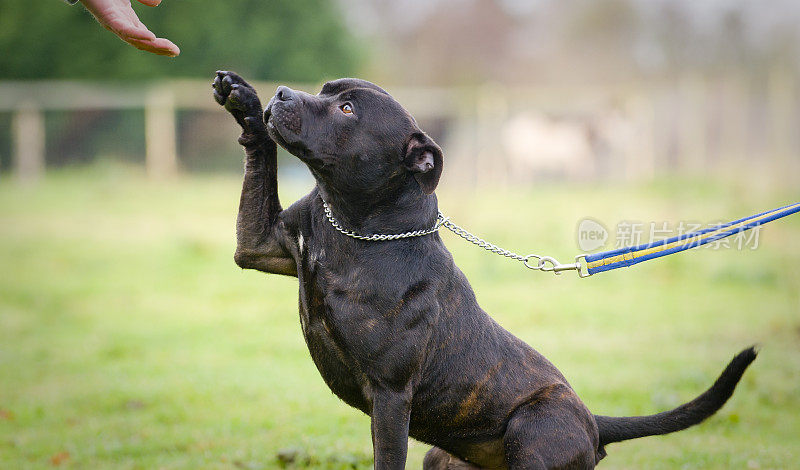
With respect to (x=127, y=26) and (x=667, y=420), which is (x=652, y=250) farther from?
(x=127, y=26)

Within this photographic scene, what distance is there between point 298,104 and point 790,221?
43.5 ft

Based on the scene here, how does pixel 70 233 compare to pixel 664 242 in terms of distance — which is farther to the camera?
pixel 70 233

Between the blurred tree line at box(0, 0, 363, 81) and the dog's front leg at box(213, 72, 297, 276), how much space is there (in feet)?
63.8

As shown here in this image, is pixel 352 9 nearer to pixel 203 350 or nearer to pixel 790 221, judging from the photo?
pixel 790 221

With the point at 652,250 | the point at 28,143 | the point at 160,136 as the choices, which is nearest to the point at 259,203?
the point at 652,250

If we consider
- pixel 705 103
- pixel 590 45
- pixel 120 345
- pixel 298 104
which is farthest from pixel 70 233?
pixel 590 45

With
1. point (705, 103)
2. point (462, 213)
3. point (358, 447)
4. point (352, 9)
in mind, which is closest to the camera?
point (358, 447)

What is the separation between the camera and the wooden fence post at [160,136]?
20406mm

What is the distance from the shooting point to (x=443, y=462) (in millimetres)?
3908

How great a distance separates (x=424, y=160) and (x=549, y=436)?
1245mm

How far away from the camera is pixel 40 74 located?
23.7 meters

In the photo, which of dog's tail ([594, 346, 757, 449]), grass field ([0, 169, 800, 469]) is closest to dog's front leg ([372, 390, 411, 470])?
dog's tail ([594, 346, 757, 449])

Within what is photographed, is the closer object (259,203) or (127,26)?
(127,26)


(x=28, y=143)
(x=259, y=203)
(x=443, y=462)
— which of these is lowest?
(x=443, y=462)
